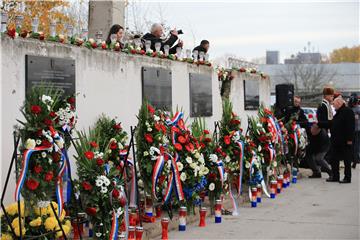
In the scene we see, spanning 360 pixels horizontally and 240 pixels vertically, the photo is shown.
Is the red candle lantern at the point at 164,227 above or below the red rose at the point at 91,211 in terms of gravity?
below

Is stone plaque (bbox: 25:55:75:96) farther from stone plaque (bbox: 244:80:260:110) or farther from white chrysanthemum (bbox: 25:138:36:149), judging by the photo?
stone plaque (bbox: 244:80:260:110)

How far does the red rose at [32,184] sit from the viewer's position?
535 cm

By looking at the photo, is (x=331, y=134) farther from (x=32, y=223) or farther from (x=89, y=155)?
(x=32, y=223)

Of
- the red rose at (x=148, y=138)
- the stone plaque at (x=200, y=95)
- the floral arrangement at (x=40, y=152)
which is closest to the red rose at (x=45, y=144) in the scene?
the floral arrangement at (x=40, y=152)

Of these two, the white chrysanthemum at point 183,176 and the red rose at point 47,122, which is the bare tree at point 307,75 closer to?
the white chrysanthemum at point 183,176

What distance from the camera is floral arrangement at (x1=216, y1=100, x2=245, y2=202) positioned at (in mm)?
9375

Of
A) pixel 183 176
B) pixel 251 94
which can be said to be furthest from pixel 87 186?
pixel 251 94

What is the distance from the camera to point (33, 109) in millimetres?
5445

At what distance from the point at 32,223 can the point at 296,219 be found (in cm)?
419

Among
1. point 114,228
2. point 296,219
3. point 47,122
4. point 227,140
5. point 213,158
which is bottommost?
point 296,219

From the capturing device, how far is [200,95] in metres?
10.6

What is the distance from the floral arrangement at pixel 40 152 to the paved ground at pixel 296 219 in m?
2.24

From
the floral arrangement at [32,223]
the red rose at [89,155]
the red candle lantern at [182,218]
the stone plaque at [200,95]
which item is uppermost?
the stone plaque at [200,95]

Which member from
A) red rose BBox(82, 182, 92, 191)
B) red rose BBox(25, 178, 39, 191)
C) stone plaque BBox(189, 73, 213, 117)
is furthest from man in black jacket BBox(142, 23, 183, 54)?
red rose BBox(25, 178, 39, 191)
